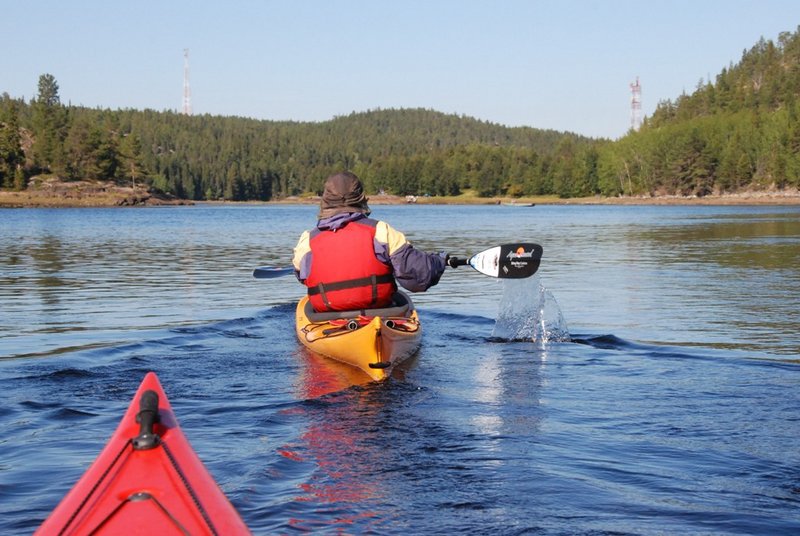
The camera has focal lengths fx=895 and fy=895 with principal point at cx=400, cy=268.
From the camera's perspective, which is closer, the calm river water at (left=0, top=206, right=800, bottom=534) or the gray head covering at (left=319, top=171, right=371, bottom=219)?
the calm river water at (left=0, top=206, right=800, bottom=534)

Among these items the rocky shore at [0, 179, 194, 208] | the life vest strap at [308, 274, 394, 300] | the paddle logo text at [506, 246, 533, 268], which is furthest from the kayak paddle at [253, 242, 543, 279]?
the rocky shore at [0, 179, 194, 208]

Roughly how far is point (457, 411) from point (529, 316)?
6123 mm

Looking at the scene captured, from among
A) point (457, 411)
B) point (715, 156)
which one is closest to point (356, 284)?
point (457, 411)

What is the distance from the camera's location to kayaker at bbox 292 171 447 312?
34.4 ft

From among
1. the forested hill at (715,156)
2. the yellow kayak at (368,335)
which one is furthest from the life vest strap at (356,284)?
the forested hill at (715,156)

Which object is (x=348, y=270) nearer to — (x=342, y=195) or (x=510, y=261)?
(x=342, y=195)

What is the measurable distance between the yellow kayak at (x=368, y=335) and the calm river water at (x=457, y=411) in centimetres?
25

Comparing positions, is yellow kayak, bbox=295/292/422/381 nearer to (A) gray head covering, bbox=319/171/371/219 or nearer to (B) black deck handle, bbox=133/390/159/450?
(A) gray head covering, bbox=319/171/371/219

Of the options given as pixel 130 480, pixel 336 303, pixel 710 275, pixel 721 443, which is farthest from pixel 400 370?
pixel 710 275

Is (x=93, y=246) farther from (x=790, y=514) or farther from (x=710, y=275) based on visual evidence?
(x=790, y=514)

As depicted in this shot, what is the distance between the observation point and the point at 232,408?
934 cm

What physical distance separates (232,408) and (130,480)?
512 centimetres

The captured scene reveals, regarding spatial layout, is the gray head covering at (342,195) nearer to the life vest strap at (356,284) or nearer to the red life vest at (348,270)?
the red life vest at (348,270)

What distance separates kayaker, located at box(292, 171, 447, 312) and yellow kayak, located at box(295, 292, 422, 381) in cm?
25
